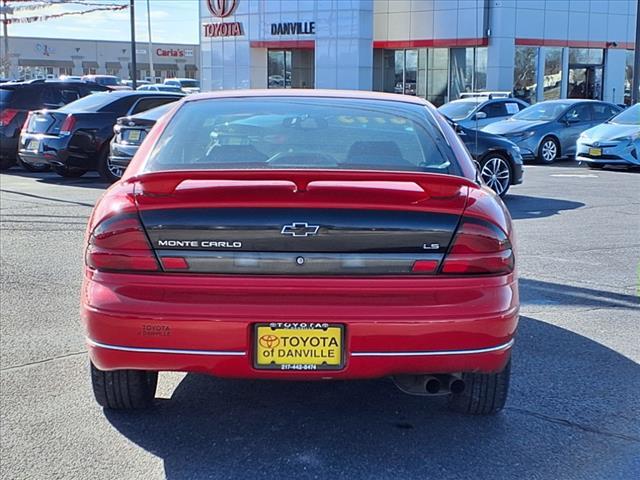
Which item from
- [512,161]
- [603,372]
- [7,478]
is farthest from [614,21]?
[7,478]

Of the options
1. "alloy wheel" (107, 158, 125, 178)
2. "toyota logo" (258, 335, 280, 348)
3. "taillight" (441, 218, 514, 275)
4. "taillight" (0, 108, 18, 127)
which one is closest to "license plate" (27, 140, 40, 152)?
"alloy wheel" (107, 158, 125, 178)

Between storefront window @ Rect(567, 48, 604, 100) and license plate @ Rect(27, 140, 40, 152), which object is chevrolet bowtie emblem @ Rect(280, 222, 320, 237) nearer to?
license plate @ Rect(27, 140, 40, 152)

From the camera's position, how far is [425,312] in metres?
3.37

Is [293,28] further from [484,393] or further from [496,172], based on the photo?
[484,393]

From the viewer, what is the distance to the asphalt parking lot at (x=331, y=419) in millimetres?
3609

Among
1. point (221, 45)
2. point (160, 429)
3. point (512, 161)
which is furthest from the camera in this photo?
point (221, 45)

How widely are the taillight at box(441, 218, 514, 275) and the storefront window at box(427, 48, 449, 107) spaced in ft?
105

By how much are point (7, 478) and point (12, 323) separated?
7.68ft

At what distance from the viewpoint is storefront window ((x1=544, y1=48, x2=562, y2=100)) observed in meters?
35.0

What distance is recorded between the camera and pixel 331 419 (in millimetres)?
4121

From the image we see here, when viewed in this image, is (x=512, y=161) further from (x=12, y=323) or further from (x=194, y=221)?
(x=194, y=221)

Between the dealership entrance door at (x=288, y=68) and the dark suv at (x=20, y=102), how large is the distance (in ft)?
76.9

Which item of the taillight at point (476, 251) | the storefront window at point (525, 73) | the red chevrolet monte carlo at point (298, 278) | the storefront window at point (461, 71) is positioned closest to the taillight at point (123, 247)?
the red chevrolet monte carlo at point (298, 278)

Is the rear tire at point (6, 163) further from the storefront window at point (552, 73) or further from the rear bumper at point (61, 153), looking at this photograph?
the storefront window at point (552, 73)
